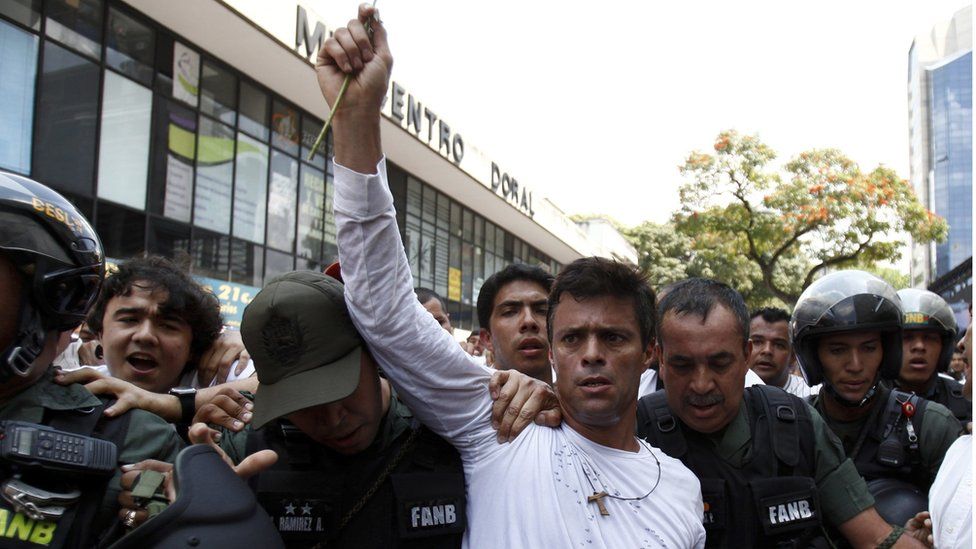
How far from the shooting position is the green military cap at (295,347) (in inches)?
79.4

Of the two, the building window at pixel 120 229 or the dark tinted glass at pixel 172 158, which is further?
the dark tinted glass at pixel 172 158

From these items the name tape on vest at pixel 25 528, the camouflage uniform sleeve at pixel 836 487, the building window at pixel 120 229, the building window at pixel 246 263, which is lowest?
the name tape on vest at pixel 25 528

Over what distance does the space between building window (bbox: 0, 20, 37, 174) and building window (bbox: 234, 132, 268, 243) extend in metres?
4.06

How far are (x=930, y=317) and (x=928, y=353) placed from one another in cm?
23

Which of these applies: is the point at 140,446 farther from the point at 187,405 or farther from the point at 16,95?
the point at 16,95

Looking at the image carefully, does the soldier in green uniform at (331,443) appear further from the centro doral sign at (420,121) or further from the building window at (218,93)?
the building window at (218,93)

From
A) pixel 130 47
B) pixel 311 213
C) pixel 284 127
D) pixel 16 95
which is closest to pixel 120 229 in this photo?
pixel 16 95

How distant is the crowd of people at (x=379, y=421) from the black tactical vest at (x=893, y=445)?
11 mm

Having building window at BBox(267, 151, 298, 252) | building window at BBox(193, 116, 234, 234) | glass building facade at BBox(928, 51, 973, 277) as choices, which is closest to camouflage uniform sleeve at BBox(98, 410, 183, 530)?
building window at BBox(193, 116, 234, 234)

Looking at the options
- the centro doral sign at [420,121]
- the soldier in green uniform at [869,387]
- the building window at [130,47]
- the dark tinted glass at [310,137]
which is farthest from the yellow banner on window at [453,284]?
the soldier in green uniform at [869,387]

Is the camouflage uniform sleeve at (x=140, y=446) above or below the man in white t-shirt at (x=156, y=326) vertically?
below

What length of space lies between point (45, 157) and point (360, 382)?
9296 millimetres

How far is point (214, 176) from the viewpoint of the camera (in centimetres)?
1280

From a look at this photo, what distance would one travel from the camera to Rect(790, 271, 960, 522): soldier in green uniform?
3.14 m
